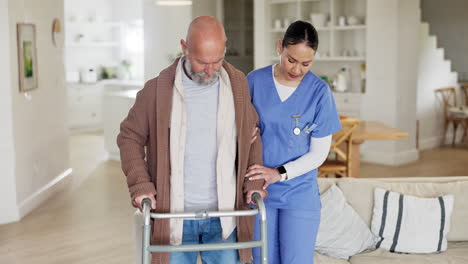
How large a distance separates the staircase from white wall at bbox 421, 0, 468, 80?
2.93 feet

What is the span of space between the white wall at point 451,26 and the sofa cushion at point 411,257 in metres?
7.33

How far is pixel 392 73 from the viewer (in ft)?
25.9

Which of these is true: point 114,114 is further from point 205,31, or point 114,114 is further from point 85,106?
point 205,31

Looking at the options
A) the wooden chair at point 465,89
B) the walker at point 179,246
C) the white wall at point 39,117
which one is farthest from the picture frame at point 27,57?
the wooden chair at point 465,89

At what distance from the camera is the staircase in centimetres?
877

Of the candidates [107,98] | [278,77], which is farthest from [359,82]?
[278,77]

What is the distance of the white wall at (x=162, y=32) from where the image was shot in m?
9.63

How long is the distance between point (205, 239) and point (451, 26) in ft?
29.3

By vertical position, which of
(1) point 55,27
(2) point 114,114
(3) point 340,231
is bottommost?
(3) point 340,231

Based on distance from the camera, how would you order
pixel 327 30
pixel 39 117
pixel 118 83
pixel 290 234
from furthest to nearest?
1. pixel 118 83
2. pixel 327 30
3. pixel 39 117
4. pixel 290 234

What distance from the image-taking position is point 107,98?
830 centimetres

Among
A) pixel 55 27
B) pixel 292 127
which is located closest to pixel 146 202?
pixel 292 127

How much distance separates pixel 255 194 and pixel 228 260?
0.81ft

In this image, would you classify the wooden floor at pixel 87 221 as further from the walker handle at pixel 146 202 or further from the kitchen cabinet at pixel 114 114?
the walker handle at pixel 146 202
